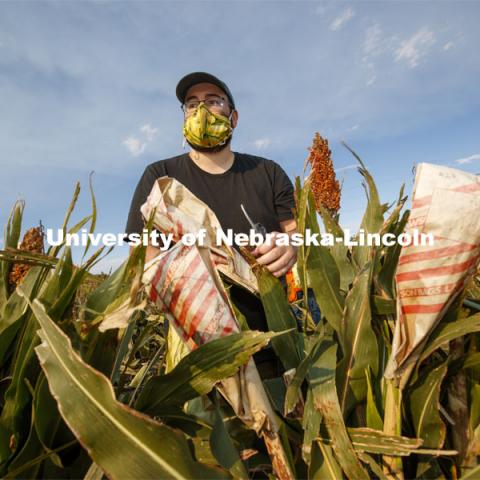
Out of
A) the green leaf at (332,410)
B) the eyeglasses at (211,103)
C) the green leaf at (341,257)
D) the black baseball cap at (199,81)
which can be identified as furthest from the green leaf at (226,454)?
the black baseball cap at (199,81)

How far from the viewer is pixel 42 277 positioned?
497 millimetres

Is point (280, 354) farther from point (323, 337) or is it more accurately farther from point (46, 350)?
point (46, 350)

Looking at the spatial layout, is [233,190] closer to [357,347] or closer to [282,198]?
[282,198]

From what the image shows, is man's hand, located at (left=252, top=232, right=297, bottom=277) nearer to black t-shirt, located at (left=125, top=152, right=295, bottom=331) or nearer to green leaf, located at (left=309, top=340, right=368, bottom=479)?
green leaf, located at (left=309, top=340, right=368, bottom=479)

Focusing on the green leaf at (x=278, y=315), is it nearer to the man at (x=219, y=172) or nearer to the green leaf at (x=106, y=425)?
the green leaf at (x=106, y=425)

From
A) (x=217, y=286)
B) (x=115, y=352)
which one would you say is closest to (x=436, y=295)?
(x=217, y=286)

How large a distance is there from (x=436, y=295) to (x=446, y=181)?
4.9 inches

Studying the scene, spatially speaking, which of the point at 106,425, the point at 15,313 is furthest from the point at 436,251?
the point at 15,313

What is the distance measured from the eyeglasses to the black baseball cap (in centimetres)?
6

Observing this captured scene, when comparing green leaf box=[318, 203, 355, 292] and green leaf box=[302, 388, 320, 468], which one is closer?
green leaf box=[302, 388, 320, 468]

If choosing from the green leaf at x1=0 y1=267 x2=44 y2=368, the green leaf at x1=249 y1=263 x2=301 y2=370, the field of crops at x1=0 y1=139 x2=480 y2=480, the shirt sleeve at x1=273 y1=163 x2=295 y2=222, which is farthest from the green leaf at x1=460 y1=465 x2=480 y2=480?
the shirt sleeve at x1=273 y1=163 x2=295 y2=222

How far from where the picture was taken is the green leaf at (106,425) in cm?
32

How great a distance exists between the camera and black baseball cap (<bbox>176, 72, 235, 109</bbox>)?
1.61 metres

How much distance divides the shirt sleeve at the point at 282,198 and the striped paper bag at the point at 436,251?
1223mm
